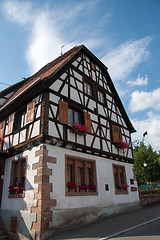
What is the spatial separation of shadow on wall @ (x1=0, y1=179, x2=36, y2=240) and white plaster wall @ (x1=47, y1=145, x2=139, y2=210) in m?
1.10

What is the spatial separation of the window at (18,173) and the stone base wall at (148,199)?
28.5 feet

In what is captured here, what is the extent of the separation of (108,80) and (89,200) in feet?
30.8

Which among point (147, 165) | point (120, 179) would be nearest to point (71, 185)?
point (120, 179)

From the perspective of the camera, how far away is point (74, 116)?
33.1 feet

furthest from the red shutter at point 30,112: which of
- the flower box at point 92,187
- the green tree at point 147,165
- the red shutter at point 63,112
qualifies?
the green tree at point 147,165

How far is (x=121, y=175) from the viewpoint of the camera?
12250 millimetres

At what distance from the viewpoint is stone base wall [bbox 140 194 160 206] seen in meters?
13.0

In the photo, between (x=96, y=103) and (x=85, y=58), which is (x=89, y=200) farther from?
(x=85, y=58)

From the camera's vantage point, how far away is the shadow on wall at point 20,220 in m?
6.90

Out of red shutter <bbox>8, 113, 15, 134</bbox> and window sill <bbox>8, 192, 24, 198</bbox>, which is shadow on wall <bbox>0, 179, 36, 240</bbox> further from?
red shutter <bbox>8, 113, 15, 134</bbox>

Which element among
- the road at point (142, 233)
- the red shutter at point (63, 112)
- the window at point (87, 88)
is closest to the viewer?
the road at point (142, 233)

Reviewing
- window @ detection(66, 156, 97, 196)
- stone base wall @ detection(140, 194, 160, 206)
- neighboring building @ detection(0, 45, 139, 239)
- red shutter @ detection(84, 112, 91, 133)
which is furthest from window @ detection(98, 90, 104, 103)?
stone base wall @ detection(140, 194, 160, 206)

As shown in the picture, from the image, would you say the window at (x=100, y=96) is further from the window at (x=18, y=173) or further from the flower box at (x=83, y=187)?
the window at (x=18, y=173)

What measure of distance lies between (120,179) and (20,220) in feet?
21.9
